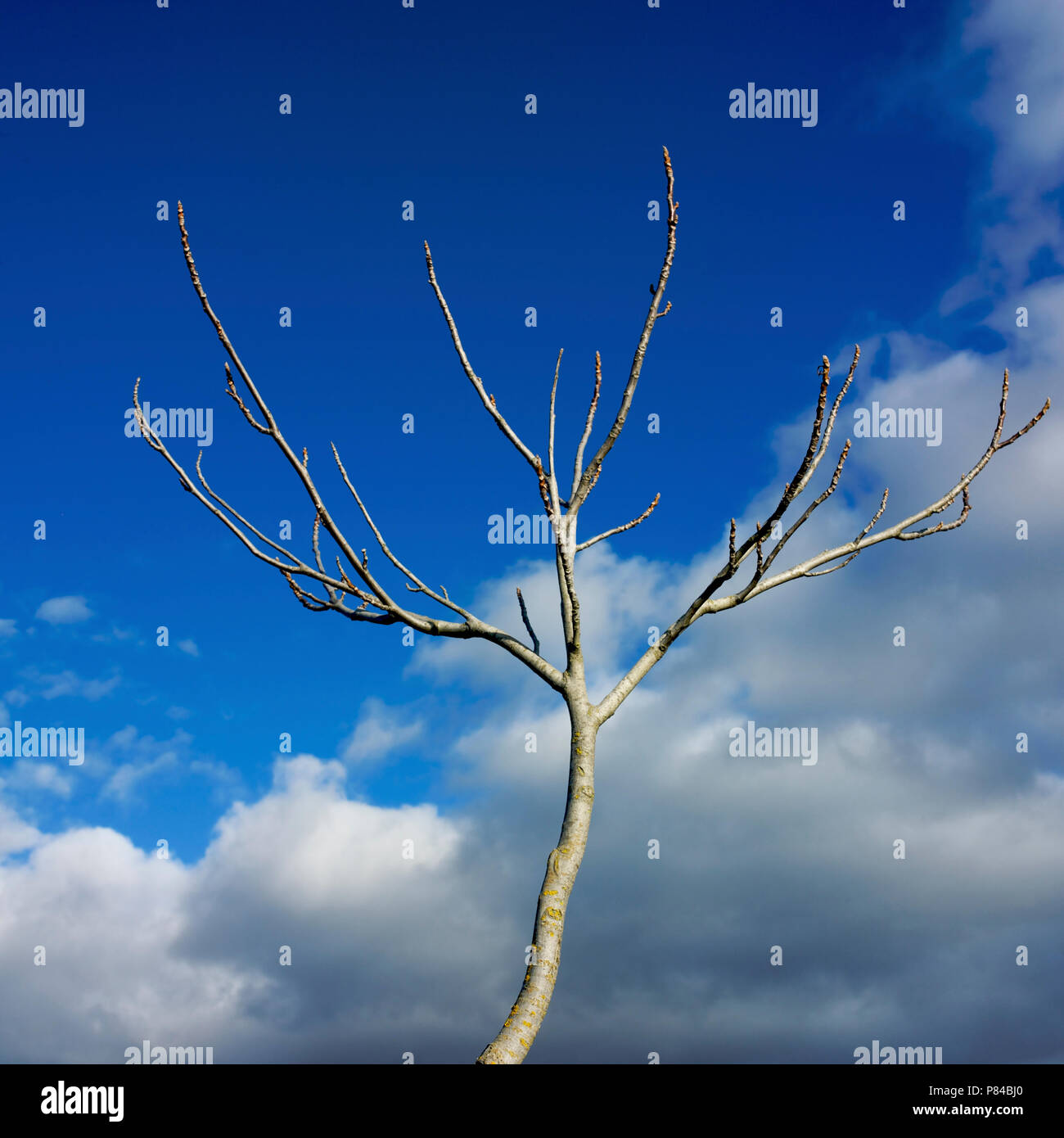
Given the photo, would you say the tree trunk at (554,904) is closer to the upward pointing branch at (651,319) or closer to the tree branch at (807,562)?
the tree branch at (807,562)

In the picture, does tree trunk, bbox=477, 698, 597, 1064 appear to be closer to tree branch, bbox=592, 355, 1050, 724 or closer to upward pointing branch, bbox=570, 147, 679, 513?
tree branch, bbox=592, 355, 1050, 724

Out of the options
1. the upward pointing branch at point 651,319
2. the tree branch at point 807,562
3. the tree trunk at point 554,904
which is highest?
the upward pointing branch at point 651,319

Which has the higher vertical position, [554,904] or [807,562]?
[807,562]

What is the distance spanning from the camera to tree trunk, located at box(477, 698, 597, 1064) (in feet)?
13.1

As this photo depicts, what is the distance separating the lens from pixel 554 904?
14.8 ft

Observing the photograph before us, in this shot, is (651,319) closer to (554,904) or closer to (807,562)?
(807,562)

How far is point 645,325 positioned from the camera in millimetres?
5109

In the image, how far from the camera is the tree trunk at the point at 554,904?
3.98 meters

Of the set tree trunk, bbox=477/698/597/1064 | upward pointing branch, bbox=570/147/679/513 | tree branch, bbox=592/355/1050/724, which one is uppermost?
upward pointing branch, bbox=570/147/679/513

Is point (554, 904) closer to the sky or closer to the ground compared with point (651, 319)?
closer to the ground

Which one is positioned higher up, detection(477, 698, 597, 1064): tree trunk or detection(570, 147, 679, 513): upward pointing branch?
detection(570, 147, 679, 513): upward pointing branch
